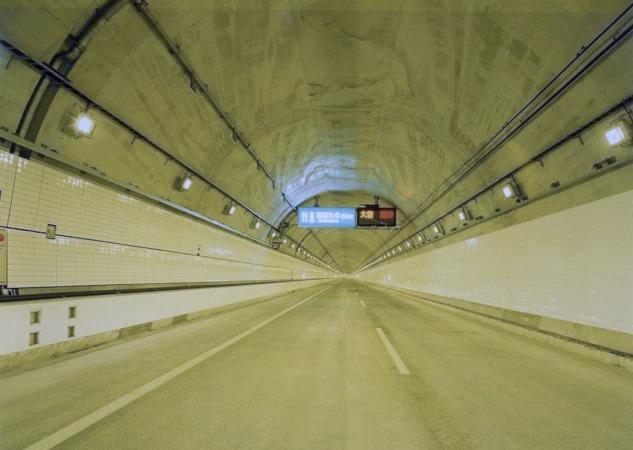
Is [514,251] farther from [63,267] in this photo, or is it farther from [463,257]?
[63,267]

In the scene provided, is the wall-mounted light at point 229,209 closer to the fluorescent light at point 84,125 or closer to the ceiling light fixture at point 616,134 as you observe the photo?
the fluorescent light at point 84,125

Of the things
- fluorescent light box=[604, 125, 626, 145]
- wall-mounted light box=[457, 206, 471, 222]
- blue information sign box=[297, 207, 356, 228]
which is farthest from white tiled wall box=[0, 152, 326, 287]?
blue information sign box=[297, 207, 356, 228]

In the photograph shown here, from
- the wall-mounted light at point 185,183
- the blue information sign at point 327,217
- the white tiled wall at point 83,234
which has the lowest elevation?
the white tiled wall at point 83,234

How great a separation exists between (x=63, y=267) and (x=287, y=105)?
25.3ft

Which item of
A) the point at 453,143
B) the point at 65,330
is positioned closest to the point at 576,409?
the point at 65,330

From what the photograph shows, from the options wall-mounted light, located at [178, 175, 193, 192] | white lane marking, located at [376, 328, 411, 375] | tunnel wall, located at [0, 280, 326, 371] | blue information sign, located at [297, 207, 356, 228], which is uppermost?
A: blue information sign, located at [297, 207, 356, 228]

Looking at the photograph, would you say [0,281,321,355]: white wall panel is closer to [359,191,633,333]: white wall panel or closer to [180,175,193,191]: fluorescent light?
[180,175,193,191]: fluorescent light

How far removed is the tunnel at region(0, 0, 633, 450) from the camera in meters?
4.03

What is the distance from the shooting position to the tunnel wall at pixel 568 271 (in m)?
6.85

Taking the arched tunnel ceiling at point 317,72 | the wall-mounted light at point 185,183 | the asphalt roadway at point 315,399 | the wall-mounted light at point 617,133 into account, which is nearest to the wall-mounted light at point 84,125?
the arched tunnel ceiling at point 317,72

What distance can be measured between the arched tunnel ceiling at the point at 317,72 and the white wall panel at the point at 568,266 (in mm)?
1957

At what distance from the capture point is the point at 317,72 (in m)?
10.2

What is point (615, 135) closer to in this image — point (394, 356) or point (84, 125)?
point (394, 356)

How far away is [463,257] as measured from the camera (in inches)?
667
